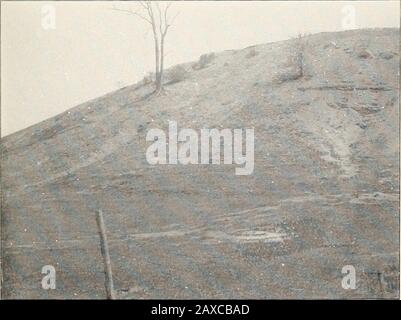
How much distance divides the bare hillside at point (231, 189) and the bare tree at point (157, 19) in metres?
2.31

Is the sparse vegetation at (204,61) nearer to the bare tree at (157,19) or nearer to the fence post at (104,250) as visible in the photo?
the bare tree at (157,19)

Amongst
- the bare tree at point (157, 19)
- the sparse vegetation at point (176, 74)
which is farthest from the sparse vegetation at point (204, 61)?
the bare tree at point (157, 19)

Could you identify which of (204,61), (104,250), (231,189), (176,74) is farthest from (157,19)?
(104,250)

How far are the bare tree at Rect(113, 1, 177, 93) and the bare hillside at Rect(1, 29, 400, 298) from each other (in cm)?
231

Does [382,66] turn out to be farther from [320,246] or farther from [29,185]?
[29,185]

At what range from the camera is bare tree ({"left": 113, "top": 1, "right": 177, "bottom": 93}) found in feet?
63.7

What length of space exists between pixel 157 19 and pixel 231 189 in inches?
298

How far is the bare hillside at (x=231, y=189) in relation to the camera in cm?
1350

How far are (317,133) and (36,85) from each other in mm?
10206

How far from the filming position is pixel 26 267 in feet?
47.2

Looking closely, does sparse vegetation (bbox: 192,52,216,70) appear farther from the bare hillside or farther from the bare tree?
the bare tree

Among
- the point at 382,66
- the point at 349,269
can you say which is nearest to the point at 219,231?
the point at 349,269
